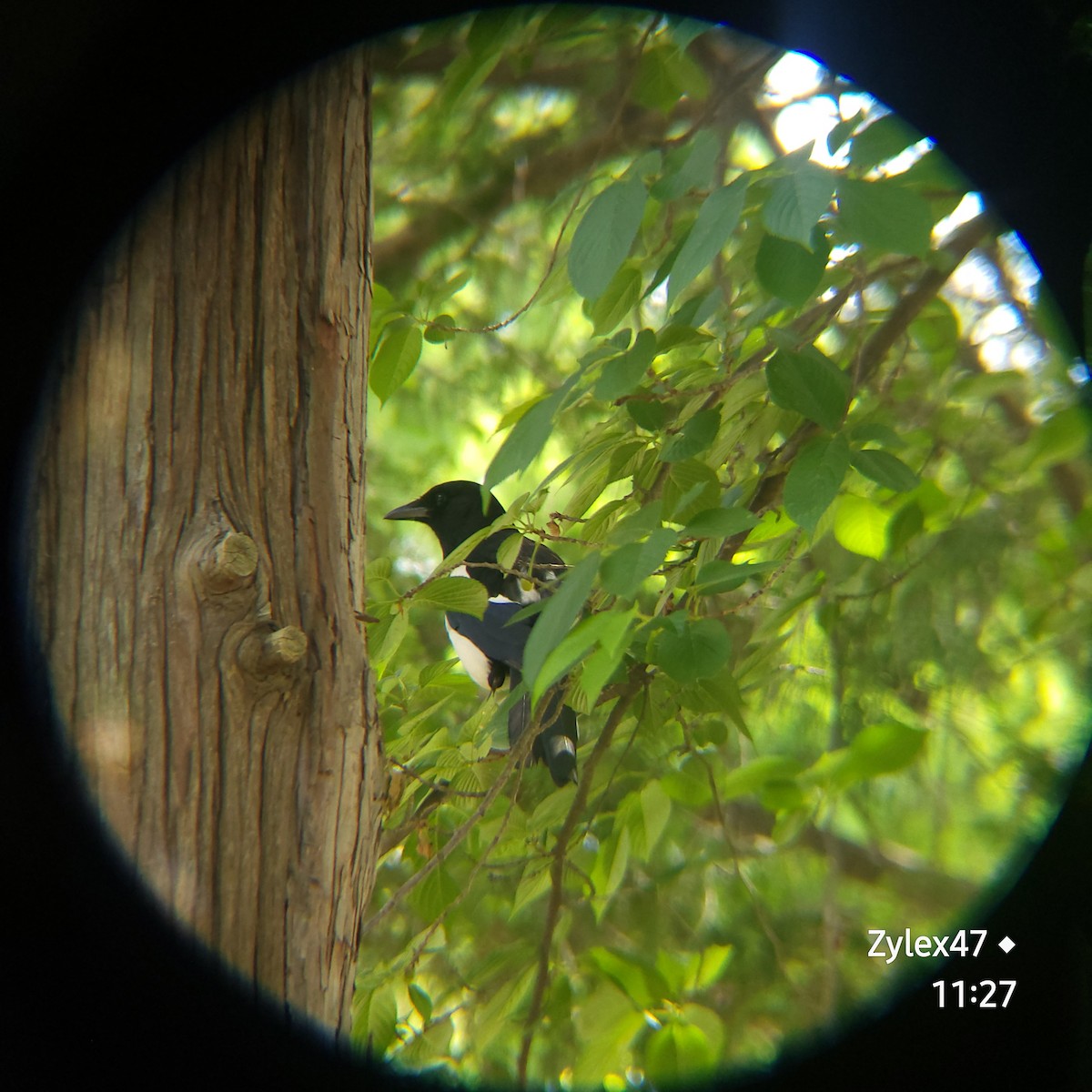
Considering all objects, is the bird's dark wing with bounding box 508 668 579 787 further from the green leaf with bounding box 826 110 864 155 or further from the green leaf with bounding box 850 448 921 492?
the green leaf with bounding box 826 110 864 155

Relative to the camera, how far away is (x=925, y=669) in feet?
5.55

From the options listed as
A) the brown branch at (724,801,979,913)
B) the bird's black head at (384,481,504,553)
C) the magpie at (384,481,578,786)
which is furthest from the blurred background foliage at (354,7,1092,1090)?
the bird's black head at (384,481,504,553)

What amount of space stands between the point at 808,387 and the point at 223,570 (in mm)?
611

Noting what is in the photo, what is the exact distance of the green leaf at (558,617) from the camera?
0.82 m

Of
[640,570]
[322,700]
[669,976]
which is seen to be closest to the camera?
[640,570]

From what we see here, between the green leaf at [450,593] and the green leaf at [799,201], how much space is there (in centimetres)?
56

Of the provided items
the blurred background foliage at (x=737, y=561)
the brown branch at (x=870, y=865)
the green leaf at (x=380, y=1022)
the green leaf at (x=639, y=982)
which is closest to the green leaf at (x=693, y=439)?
the blurred background foliage at (x=737, y=561)

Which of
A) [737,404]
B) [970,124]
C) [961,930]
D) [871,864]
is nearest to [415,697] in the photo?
[737,404]

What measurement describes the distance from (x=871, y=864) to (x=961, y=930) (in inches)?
68.8

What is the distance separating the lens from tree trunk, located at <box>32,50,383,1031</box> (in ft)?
3.04

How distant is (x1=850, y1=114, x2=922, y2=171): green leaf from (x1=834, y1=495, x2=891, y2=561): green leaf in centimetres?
51

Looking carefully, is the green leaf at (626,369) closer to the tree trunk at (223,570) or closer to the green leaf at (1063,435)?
the tree trunk at (223,570)

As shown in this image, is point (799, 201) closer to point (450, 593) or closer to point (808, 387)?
point (808, 387)

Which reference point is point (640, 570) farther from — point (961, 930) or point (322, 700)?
point (961, 930)
